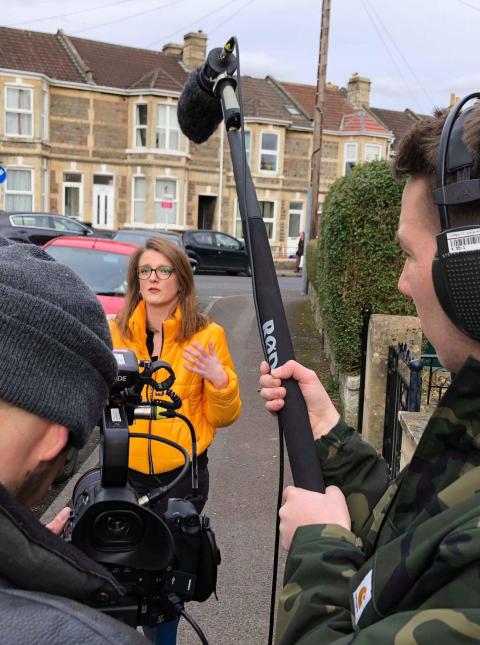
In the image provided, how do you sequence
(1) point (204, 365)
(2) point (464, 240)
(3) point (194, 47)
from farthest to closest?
(3) point (194, 47) → (1) point (204, 365) → (2) point (464, 240)

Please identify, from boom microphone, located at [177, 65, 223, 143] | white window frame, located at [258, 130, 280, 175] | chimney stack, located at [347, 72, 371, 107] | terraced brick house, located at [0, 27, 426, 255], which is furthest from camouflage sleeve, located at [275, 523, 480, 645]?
chimney stack, located at [347, 72, 371, 107]

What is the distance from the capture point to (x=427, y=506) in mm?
1087

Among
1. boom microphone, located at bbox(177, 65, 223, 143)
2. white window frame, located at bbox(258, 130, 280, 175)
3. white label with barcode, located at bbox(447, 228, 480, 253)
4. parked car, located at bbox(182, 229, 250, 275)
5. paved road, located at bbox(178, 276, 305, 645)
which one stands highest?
white window frame, located at bbox(258, 130, 280, 175)

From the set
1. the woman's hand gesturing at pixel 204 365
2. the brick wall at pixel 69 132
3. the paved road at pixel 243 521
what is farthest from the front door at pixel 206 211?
the woman's hand gesturing at pixel 204 365

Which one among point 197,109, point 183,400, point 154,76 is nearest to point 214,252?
point 154,76

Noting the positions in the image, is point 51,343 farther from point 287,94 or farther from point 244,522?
point 287,94

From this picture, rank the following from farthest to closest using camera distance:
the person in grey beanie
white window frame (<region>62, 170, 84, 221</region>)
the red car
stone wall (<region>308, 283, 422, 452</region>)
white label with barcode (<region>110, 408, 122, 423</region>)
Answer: white window frame (<region>62, 170, 84, 221</region>) < the red car < stone wall (<region>308, 283, 422, 452</region>) < white label with barcode (<region>110, 408, 122, 423</region>) < the person in grey beanie

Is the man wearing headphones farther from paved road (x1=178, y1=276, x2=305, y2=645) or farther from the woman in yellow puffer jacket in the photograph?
paved road (x1=178, y1=276, x2=305, y2=645)

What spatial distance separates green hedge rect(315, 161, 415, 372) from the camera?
585cm

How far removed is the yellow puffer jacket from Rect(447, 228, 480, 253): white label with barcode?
194 cm

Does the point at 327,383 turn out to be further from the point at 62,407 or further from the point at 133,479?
the point at 62,407

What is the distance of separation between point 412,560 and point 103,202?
32.2 metres

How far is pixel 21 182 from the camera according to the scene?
98.4 feet

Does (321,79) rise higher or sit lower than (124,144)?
higher
